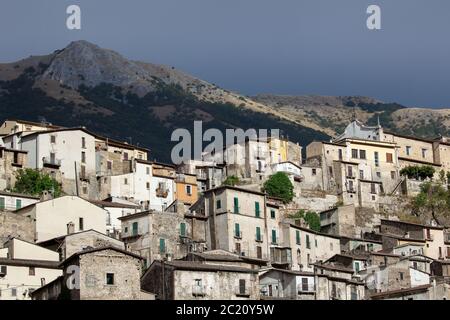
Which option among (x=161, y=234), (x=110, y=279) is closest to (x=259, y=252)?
(x=161, y=234)

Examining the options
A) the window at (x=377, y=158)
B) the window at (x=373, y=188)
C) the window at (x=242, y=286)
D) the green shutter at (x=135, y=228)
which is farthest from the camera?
the window at (x=377, y=158)

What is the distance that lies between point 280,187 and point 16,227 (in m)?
37.7

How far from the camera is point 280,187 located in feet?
387

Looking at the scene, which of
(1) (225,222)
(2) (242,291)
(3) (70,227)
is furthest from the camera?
(1) (225,222)

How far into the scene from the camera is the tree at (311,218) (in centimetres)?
11100

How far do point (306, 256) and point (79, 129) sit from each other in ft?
91.8

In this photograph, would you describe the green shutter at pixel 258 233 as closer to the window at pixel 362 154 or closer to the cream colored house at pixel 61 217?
the cream colored house at pixel 61 217

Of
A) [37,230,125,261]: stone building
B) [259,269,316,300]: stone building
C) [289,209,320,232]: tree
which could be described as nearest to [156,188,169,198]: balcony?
[289,209,320,232]: tree

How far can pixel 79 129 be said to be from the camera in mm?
113500

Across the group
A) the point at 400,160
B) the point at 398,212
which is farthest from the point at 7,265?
the point at 400,160

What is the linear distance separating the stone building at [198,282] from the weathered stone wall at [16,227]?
17.0m

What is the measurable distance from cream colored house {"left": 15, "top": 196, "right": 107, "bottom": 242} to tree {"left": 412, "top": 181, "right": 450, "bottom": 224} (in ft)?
147

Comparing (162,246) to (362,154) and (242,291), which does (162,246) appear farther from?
(362,154)

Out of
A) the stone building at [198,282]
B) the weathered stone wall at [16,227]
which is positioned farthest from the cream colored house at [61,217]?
the stone building at [198,282]
